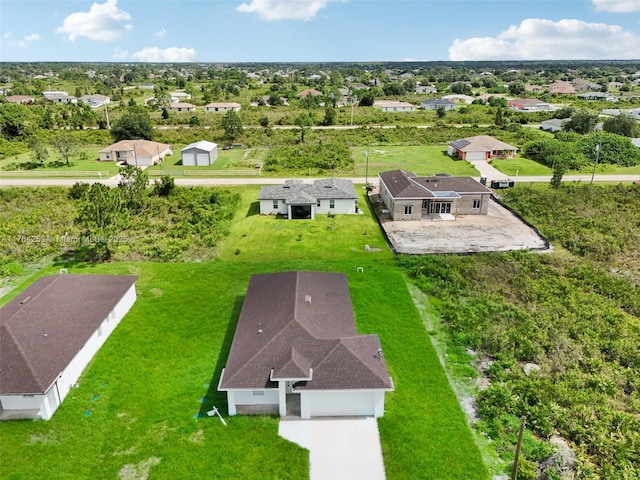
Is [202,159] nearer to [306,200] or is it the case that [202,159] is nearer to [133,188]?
[133,188]

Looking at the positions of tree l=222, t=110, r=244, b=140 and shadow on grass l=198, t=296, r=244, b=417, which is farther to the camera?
tree l=222, t=110, r=244, b=140

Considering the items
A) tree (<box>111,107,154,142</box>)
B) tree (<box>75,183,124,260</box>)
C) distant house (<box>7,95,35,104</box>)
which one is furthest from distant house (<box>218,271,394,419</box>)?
distant house (<box>7,95,35,104</box>)

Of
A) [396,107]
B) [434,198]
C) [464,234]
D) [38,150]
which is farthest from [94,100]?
[464,234]

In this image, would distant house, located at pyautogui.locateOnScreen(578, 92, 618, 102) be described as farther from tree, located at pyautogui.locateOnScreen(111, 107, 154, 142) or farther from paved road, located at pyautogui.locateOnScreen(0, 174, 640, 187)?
tree, located at pyautogui.locateOnScreen(111, 107, 154, 142)

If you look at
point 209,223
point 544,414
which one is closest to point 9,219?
point 209,223

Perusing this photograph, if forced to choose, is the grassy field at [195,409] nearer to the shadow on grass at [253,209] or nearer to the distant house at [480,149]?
the shadow on grass at [253,209]

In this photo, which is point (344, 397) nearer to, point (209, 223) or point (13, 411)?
point (13, 411)
